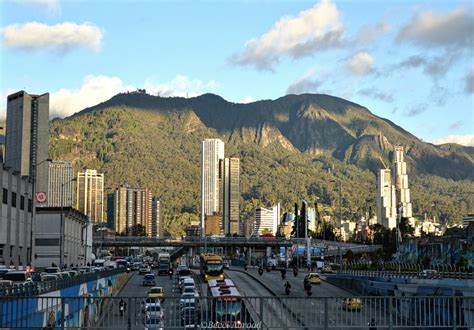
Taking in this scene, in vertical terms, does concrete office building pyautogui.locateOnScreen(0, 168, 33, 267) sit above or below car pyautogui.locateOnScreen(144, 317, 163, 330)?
above

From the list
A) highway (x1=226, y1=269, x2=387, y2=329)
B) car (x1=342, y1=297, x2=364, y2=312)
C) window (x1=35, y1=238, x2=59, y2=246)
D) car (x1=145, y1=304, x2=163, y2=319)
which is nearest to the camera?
car (x1=145, y1=304, x2=163, y2=319)

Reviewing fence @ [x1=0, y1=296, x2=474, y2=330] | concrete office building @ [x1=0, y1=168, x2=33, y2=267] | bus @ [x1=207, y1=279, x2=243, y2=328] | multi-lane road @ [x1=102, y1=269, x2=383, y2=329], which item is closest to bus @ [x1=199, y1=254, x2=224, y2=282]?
concrete office building @ [x1=0, y1=168, x2=33, y2=267]

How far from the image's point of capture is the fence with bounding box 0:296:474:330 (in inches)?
1180

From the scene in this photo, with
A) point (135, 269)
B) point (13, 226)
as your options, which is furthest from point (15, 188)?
point (135, 269)

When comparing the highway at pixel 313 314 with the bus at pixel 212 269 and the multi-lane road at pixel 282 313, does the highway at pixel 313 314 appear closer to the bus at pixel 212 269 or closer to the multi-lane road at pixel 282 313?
the multi-lane road at pixel 282 313

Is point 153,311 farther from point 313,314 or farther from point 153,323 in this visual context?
point 313,314

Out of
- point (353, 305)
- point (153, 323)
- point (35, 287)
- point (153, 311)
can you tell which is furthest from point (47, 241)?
point (353, 305)

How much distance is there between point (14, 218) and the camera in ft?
362

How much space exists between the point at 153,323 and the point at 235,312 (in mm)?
3319

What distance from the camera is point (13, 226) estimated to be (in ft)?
359

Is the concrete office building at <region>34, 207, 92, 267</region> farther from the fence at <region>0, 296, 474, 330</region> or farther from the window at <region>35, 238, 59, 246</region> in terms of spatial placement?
Result: the fence at <region>0, 296, 474, 330</region>

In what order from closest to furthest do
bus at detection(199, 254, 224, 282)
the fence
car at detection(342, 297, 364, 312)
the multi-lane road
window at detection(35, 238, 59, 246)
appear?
the multi-lane road, the fence, car at detection(342, 297, 364, 312), bus at detection(199, 254, 224, 282), window at detection(35, 238, 59, 246)

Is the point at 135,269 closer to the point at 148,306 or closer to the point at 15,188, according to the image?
the point at 15,188

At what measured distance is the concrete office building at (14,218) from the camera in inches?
4112
